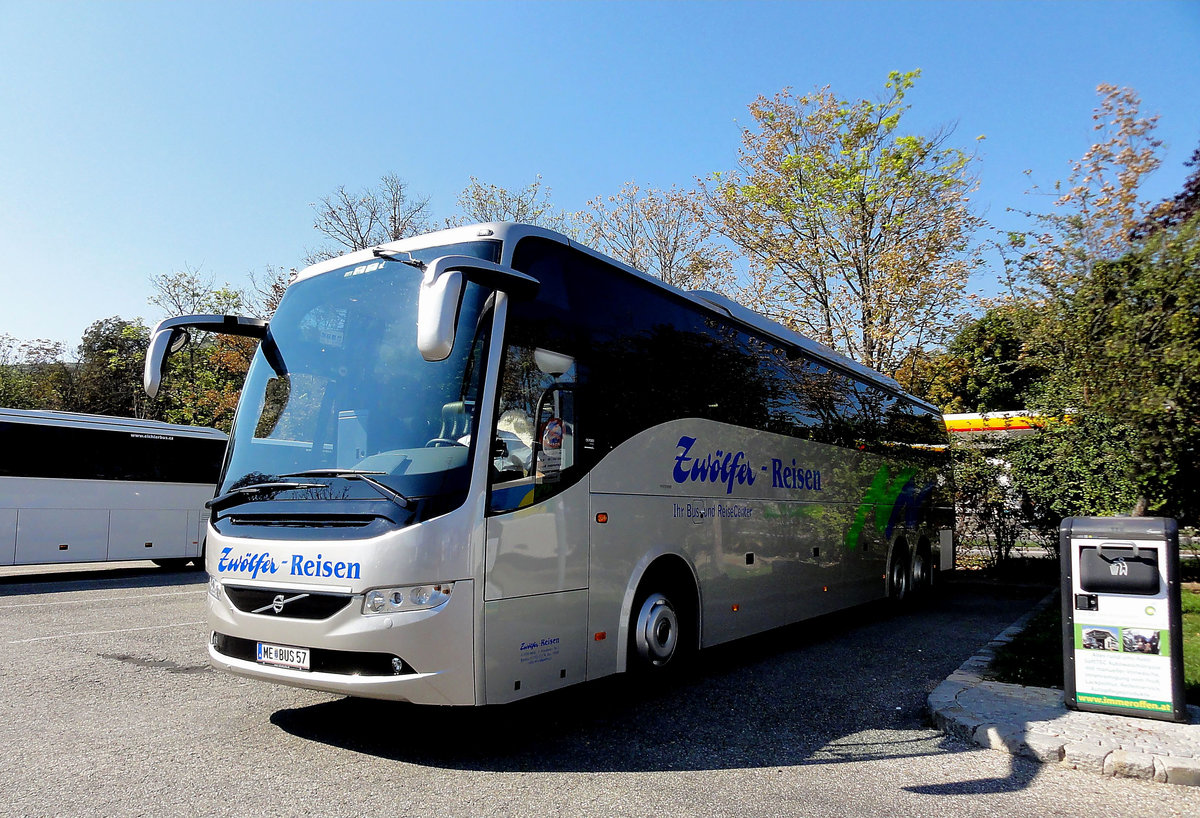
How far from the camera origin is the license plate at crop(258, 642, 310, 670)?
493cm

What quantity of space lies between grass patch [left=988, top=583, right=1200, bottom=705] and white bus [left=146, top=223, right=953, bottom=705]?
8.16 ft

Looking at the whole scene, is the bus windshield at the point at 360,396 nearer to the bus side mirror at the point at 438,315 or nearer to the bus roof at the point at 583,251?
the bus roof at the point at 583,251

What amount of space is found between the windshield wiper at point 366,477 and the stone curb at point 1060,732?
4.18 metres

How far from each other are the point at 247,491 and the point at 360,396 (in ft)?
3.30

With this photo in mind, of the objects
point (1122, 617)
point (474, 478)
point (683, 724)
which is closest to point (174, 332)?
point (474, 478)

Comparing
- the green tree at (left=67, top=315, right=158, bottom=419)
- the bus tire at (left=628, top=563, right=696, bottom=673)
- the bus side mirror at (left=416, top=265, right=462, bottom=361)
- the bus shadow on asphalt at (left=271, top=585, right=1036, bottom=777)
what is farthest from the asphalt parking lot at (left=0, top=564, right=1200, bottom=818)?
the green tree at (left=67, top=315, right=158, bottom=419)

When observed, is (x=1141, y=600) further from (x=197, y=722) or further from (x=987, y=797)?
(x=197, y=722)

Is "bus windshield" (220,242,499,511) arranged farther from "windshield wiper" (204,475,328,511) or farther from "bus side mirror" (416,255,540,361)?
"bus side mirror" (416,255,540,361)

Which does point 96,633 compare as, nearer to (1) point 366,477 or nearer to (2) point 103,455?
(1) point 366,477

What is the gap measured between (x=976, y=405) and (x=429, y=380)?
37.2 metres

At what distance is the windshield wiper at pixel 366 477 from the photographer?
15.7 ft

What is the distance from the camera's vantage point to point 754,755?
5.32 m

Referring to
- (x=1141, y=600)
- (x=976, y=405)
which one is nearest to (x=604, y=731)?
(x=1141, y=600)

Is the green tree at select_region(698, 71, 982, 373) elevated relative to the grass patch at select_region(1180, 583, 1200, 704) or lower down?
elevated
